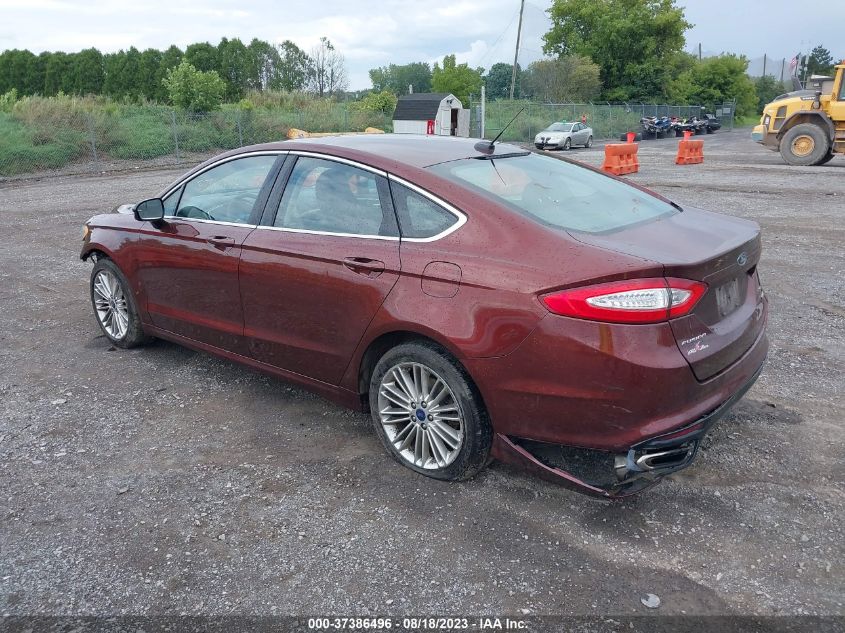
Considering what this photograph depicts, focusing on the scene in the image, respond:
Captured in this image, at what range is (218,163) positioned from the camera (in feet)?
14.6

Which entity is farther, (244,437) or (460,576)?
(244,437)

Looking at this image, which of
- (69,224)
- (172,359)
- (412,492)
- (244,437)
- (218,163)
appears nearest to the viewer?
(412,492)

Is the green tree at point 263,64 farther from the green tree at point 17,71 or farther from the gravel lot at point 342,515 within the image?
the gravel lot at point 342,515

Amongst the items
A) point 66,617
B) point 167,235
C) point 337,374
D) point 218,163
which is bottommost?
point 66,617

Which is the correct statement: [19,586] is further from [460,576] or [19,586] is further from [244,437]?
[460,576]

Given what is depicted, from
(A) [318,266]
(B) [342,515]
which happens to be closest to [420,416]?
(B) [342,515]

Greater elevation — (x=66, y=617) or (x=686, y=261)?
(x=686, y=261)

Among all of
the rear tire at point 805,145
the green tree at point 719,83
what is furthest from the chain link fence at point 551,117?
the green tree at point 719,83

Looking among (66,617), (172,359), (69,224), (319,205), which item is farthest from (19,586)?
(69,224)

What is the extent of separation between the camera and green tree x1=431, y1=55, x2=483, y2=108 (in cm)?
7906

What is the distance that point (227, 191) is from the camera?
4.36 meters

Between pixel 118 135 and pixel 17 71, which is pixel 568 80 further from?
pixel 17 71

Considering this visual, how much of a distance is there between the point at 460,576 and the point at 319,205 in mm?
2049

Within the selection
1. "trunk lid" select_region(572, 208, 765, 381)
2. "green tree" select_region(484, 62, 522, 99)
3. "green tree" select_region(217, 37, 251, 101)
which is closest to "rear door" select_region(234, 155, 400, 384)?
"trunk lid" select_region(572, 208, 765, 381)
